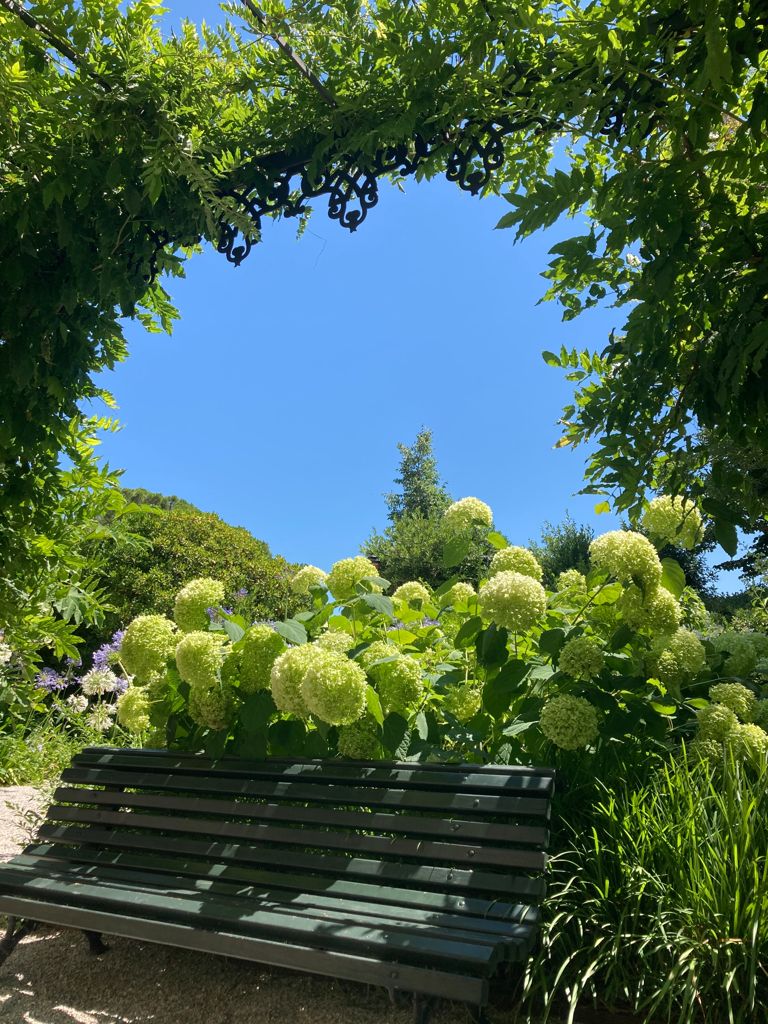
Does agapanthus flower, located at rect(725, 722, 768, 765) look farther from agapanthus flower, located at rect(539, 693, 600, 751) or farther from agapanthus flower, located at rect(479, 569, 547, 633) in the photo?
agapanthus flower, located at rect(479, 569, 547, 633)

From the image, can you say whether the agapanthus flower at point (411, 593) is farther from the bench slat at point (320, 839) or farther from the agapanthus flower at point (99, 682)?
the agapanthus flower at point (99, 682)

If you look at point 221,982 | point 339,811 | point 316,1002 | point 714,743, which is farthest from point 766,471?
point 221,982

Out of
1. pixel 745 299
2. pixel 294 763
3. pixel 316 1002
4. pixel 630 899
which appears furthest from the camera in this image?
pixel 294 763

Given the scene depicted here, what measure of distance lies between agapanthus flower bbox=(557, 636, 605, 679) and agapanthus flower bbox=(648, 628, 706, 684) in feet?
1.09

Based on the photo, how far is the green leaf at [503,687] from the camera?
2500 mm

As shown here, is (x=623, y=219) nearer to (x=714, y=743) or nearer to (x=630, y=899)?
(x=714, y=743)

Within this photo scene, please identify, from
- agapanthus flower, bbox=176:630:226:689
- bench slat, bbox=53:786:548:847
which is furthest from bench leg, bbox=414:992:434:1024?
agapanthus flower, bbox=176:630:226:689

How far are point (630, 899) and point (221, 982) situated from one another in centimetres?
134

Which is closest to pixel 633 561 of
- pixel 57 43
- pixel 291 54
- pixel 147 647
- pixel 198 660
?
pixel 198 660

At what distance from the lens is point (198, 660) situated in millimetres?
2645

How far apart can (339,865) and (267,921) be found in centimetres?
36

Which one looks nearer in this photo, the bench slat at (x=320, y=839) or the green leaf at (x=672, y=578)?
the bench slat at (x=320, y=839)

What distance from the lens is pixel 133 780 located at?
290 cm

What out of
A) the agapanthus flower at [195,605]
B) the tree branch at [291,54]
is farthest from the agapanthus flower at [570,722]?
the tree branch at [291,54]
